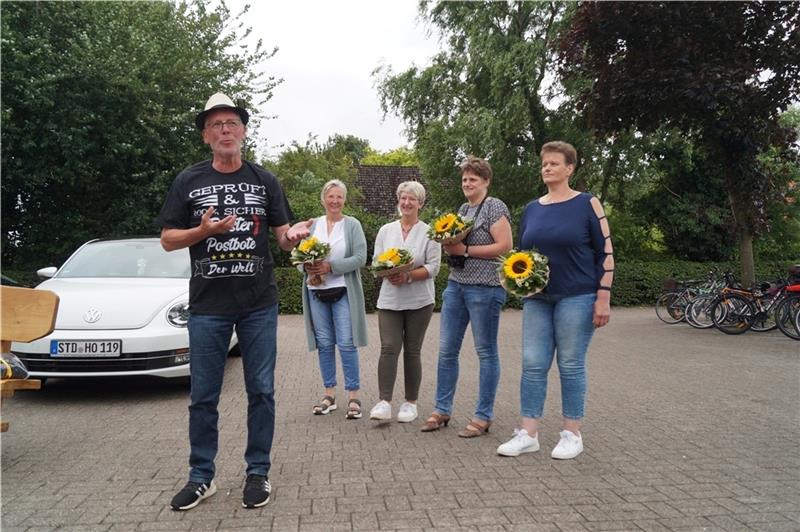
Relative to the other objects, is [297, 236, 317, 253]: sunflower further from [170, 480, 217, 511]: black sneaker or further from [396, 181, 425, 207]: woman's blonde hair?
[170, 480, 217, 511]: black sneaker

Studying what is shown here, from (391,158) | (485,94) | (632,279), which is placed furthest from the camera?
(391,158)

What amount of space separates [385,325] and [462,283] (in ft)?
2.71

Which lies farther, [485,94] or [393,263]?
[485,94]

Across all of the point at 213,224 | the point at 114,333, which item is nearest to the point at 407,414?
the point at 213,224

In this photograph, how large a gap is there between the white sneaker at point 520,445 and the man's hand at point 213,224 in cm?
236

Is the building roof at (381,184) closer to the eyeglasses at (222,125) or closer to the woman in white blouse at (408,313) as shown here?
the woman in white blouse at (408,313)

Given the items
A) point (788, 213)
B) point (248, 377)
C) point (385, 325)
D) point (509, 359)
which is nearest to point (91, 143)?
point (509, 359)

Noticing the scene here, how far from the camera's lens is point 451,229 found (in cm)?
489

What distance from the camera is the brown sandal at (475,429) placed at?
4.92 metres

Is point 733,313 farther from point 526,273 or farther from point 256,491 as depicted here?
point 256,491

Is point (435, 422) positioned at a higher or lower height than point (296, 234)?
lower

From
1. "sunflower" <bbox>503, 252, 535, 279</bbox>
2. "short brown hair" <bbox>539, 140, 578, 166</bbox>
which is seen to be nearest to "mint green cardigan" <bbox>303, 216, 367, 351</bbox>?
"sunflower" <bbox>503, 252, 535, 279</bbox>

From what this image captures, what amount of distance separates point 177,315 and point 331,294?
69.6 inches

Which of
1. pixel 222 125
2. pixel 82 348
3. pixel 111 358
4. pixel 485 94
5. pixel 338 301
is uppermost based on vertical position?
pixel 485 94
